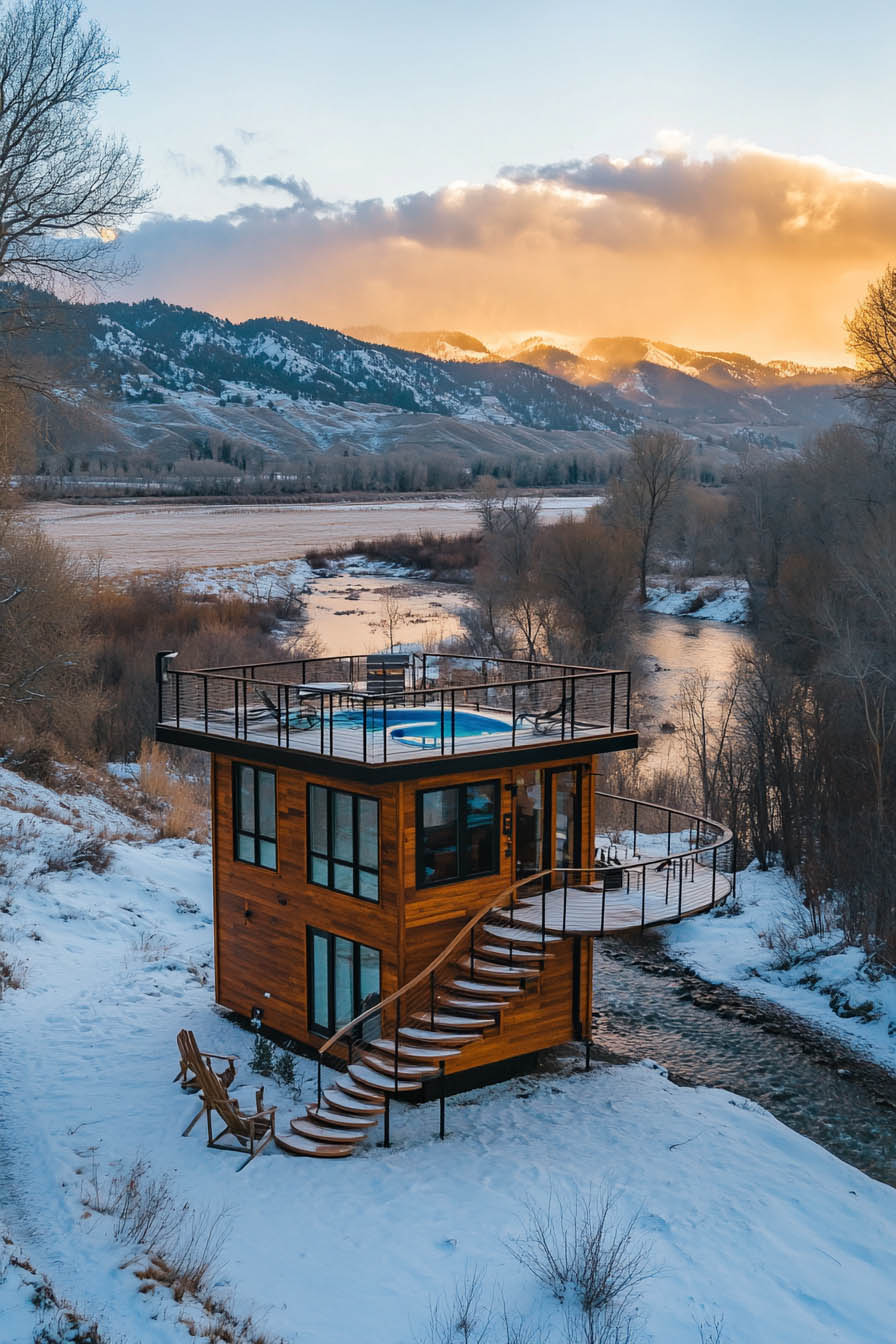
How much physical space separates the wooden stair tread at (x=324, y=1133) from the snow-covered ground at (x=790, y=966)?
1060cm

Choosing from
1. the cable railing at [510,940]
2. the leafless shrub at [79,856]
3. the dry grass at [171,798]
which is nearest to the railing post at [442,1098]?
the cable railing at [510,940]

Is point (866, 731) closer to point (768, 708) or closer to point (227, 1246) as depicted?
point (768, 708)

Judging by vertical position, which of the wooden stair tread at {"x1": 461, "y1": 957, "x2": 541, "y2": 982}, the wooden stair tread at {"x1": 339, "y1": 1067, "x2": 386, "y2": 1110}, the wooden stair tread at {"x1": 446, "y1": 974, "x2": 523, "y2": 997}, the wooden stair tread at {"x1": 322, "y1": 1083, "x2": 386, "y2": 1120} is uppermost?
the wooden stair tread at {"x1": 461, "y1": 957, "x2": 541, "y2": 982}

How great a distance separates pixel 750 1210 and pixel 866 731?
22.7m

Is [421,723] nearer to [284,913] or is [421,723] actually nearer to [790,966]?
[284,913]

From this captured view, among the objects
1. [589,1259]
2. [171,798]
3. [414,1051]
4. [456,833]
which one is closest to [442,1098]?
[414,1051]

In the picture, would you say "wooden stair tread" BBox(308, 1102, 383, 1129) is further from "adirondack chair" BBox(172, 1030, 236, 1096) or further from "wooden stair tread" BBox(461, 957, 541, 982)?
"wooden stair tread" BBox(461, 957, 541, 982)

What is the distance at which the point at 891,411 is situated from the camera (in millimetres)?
44344

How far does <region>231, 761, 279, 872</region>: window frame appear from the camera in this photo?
54.6 feet

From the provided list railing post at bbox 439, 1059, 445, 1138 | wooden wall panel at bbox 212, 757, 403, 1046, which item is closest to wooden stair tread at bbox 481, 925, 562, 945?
wooden wall panel at bbox 212, 757, 403, 1046

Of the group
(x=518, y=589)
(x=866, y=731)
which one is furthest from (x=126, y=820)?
(x=518, y=589)

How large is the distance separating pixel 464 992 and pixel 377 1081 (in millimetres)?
1713

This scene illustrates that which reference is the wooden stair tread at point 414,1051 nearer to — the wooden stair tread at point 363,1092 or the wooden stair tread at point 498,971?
the wooden stair tread at point 363,1092

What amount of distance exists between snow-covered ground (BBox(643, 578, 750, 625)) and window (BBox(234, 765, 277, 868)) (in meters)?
55.9
